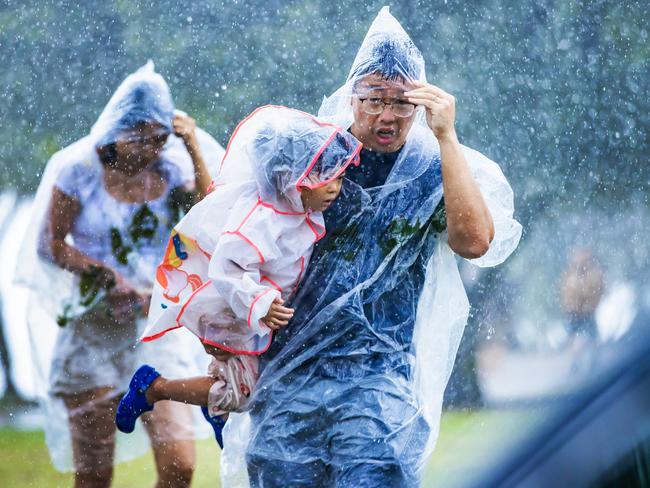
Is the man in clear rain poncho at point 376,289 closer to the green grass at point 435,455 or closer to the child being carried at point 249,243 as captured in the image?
the child being carried at point 249,243

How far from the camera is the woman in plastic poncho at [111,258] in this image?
3.68 metres

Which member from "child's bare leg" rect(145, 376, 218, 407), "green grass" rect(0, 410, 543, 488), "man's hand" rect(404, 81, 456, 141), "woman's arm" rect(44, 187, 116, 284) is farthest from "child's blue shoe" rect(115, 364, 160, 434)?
"green grass" rect(0, 410, 543, 488)

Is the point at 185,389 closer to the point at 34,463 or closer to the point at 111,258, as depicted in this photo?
the point at 111,258

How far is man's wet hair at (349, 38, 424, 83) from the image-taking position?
107 inches

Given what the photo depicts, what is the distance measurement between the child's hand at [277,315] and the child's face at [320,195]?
0.22m

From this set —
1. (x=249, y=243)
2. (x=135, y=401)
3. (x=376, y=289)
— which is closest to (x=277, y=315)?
(x=249, y=243)

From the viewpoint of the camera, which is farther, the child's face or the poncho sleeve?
the poncho sleeve

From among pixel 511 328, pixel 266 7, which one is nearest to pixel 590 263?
pixel 511 328

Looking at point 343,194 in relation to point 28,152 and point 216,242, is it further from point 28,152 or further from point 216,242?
point 28,152

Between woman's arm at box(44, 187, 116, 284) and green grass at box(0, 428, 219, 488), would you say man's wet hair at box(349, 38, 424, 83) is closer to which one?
woman's arm at box(44, 187, 116, 284)

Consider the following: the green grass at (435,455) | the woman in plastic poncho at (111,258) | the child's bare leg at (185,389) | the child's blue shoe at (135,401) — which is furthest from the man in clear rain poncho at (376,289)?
the green grass at (435,455)

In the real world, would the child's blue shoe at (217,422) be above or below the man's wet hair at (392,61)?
below

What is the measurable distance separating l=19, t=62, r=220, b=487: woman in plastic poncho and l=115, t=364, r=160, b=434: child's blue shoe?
0.74 meters

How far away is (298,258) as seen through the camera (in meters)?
2.66
